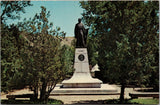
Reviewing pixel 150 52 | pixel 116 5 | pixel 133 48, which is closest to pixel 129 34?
pixel 133 48

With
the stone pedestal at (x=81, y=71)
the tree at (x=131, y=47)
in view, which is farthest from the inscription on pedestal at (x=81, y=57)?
the tree at (x=131, y=47)

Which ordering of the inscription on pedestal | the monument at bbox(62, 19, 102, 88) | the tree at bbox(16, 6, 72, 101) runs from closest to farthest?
the tree at bbox(16, 6, 72, 101), the monument at bbox(62, 19, 102, 88), the inscription on pedestal

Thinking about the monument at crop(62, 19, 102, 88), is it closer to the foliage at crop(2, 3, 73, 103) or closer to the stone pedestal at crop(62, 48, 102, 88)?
the stone pedestal at crop(62, 48, 102, 88)

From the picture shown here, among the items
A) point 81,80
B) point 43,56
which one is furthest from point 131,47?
point 81,80

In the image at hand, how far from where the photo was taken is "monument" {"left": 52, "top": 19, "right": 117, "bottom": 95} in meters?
14.1

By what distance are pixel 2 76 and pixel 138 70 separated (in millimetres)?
6675

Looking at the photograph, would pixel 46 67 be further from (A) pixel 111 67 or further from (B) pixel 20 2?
(B) pixel 20 2

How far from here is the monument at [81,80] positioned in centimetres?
1415

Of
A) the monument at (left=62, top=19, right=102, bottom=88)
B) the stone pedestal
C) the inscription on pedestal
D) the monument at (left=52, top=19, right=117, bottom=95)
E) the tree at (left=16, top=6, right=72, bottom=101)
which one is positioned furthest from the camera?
the inscription on pedestal

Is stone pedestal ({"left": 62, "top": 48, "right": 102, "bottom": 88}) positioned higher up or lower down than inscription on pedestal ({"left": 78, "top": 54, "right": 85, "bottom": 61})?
lower down

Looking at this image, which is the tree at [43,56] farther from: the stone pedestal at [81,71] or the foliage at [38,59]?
the stone pedestal at [81,71]

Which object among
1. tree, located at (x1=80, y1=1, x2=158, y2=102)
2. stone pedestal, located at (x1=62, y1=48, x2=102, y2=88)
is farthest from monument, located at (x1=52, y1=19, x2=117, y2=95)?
tree, located at (x1=80, y1=1, x2=158, y2=102)

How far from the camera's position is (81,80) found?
15695 mm

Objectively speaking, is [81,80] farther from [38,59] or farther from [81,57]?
[38,59]
